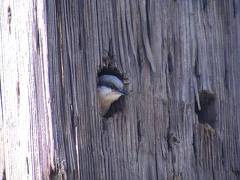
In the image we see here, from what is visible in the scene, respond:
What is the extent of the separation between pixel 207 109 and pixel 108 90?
54cm

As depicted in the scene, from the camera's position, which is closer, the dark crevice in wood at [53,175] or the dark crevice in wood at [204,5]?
the dark crevice in wood at [53,175]

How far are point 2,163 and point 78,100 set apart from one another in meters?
0.48

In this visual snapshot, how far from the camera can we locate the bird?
245 centimetres

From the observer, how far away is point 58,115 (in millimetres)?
2318

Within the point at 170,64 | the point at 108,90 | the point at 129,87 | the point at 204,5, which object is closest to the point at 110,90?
the point at 108,90

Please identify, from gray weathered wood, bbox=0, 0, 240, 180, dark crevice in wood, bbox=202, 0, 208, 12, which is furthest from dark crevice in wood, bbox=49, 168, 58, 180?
dark crevice in wood, bbox=202, 0, 208, 12

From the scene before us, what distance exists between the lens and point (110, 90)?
2449 millimetres

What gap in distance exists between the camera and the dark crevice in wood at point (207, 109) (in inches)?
111

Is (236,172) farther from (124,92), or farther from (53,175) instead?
(53,175)

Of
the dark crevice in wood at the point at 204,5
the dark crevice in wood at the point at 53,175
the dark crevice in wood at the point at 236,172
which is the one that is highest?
the dark crevice in wood at the point at 204,5

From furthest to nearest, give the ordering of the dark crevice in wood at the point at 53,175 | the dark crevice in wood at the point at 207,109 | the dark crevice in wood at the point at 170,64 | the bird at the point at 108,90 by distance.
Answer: the dark crevice in wood at the point at 207,109 < the dark crevice in wood at the point at 170,64 < the bird at the point at 108,90 < the dark crevice in wood at the point at 53,175

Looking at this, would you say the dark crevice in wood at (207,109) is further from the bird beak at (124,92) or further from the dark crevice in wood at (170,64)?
the bird beak at (124,92)

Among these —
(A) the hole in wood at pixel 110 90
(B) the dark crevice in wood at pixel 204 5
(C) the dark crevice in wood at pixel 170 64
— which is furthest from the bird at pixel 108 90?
(B) the dark crevice in wood at pixel 204 5

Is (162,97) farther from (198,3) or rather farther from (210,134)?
(198,3)
